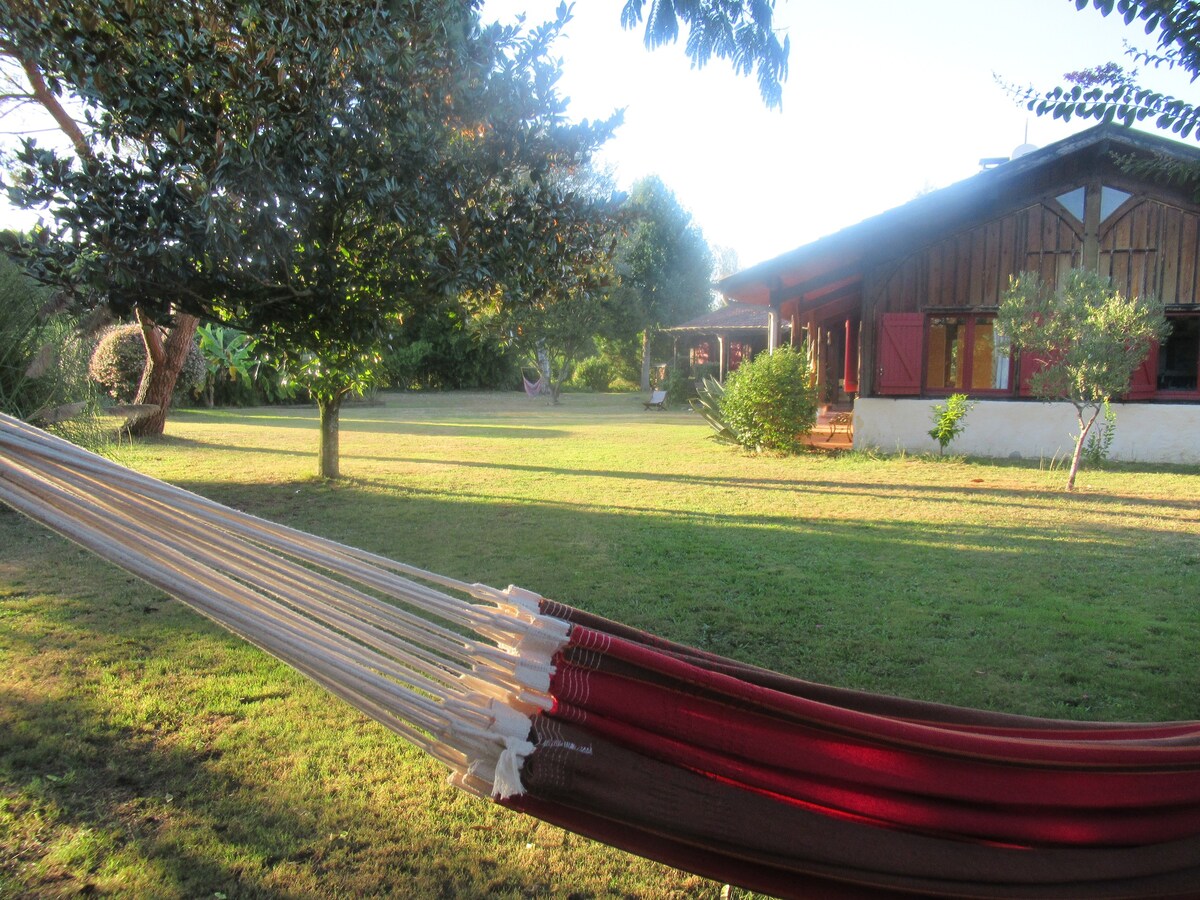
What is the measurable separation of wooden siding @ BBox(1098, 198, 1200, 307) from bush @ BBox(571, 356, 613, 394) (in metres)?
21.9

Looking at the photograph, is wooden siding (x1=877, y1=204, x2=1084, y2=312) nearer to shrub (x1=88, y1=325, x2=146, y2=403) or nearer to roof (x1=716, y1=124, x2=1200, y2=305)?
roof (x1=716, y1=124, x2=1200, y2=305)

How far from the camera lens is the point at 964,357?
11203mm

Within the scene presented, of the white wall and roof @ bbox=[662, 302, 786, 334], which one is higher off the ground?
roof @ bbox=[662, 302, 786, 334]

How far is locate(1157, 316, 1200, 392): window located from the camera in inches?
422

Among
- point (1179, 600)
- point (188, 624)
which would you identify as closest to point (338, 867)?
point (188, 624)

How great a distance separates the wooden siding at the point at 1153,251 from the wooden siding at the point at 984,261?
45 centimetres

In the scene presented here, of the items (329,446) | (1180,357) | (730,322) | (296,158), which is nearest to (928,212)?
(1180,357)

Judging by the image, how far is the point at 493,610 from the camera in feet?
5.03

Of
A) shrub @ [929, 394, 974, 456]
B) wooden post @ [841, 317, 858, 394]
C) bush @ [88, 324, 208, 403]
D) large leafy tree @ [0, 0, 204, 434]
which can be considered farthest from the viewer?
wooden post @ [841, 317, 858, 394]

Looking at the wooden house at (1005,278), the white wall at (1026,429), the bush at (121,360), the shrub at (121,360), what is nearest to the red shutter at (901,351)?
the wooden house at (1005,278)

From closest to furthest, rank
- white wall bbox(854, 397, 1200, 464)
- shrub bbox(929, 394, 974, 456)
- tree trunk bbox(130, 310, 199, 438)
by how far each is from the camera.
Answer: tree trunk bbox(130, 310, 199, 438)
shrub bbox(929, 394, 974, 456)
white wall bbox(854, 397, 1200, 464)

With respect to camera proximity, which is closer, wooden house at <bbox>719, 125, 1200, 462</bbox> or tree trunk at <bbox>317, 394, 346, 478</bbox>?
tree trunk at <bbox>317, 394, 346, 478</bbox>

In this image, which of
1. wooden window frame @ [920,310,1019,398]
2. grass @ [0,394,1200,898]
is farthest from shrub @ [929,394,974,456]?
grass @ [0,394,1200,898]

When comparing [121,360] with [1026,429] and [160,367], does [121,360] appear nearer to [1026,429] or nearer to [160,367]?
[160,367]
